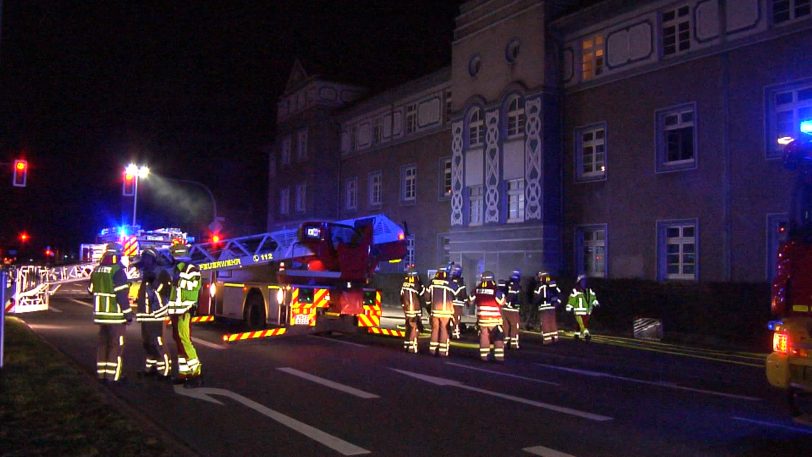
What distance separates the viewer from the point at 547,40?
2723 cm

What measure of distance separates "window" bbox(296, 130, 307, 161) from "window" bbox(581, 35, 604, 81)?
877 inches

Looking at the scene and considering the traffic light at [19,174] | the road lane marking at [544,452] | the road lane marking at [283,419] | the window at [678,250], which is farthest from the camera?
the traffic light at [19,174]

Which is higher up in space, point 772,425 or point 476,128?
point 476,128

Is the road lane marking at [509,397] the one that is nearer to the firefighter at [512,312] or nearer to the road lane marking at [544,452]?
the road lane marking at [544,452]

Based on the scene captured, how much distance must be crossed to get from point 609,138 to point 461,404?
17984mm

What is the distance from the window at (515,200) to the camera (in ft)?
92.7

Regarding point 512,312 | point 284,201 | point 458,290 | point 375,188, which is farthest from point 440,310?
point 284,201

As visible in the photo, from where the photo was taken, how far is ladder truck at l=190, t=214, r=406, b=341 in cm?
1736

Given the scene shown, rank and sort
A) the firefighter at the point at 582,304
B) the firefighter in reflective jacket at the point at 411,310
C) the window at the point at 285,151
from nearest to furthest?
the firefighter in reflective jacket at the point at 411,310 → the firefighter at the point at 582,304 → the window at the point at 285,151

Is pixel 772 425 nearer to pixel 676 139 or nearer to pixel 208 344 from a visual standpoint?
pixel 208 344

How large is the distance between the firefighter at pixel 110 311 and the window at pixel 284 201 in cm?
3675

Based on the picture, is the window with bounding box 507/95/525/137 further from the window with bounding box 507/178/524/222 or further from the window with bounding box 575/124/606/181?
the window with bounding box 575/124/606/181

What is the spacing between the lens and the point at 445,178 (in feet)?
113

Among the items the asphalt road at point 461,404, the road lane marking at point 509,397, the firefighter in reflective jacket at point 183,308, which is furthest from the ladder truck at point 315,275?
the firefighter in reflective jacket at point 183,308
